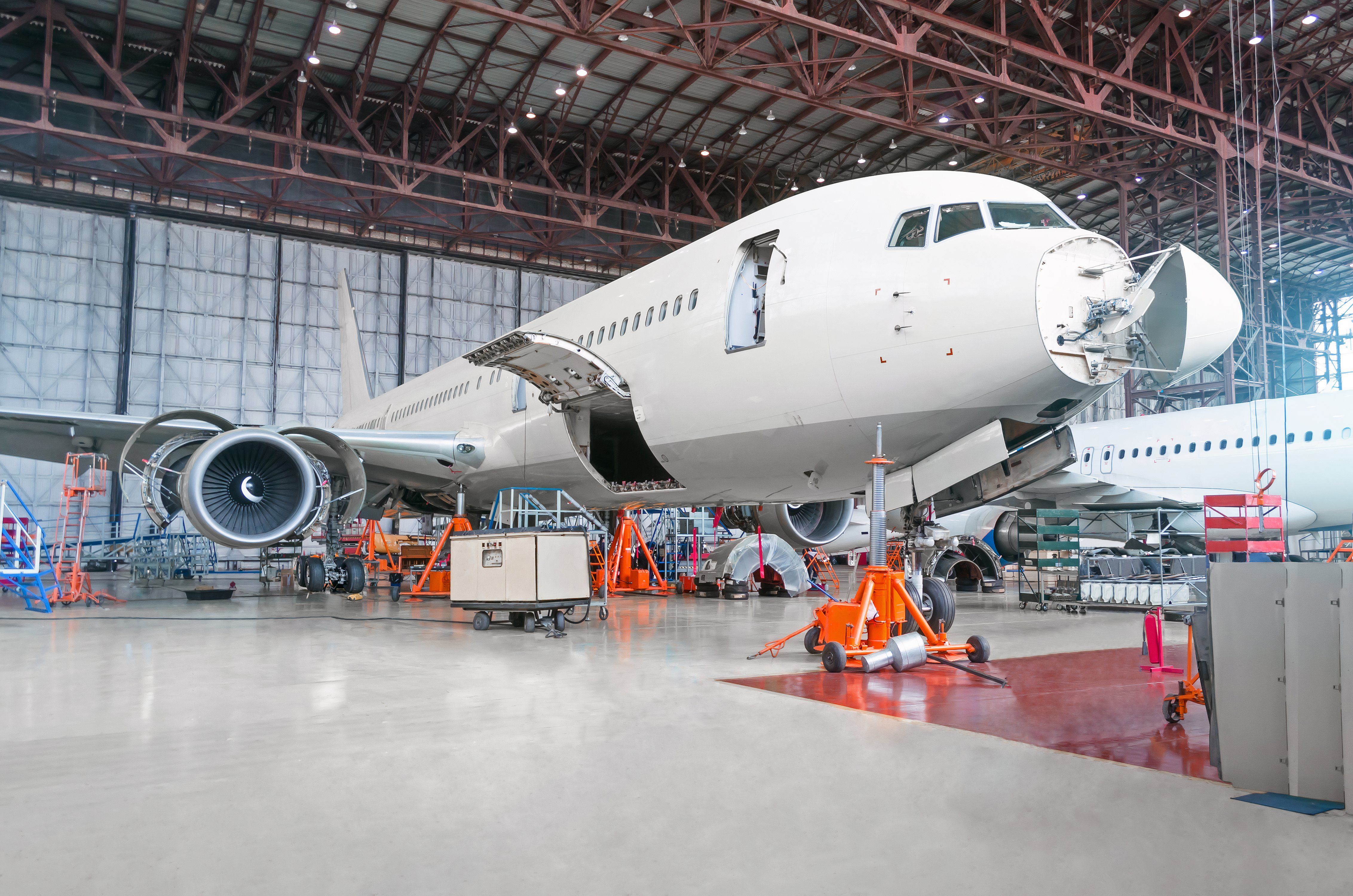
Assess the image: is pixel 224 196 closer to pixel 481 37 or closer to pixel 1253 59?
pixel 481 37

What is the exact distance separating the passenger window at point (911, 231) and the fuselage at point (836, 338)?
13mm

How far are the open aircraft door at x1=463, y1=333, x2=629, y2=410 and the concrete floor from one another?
3663 mm

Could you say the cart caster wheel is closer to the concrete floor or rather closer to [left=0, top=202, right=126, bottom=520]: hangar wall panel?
the concrete floor

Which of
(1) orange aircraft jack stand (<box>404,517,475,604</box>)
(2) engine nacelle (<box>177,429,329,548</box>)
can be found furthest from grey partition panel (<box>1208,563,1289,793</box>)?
(1) orange aircraft jack stand (<box>404,517,475,604</box>)

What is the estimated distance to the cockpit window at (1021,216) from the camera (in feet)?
21.3

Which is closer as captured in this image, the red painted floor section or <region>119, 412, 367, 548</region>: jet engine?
the red painted floor section

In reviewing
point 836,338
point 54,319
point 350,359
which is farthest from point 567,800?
point 54,319

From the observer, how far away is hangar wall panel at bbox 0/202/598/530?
86.2 feet

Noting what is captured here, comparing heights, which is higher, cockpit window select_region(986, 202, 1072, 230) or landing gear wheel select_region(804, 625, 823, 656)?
cockpit window select_region(986, 202, 1072, 230)

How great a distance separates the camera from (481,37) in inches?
816

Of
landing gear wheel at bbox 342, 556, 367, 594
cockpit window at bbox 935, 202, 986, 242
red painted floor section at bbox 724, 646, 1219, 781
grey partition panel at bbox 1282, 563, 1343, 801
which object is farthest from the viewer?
landing gear wheel at bbox 342, 556, 367, 594

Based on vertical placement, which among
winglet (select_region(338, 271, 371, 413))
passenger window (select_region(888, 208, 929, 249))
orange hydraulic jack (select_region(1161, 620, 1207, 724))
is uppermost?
winglet (select_region(338, 271, 371, 413))

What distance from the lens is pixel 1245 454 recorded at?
1631 centimetres

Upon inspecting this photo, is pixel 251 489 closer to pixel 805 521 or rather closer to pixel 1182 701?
pixel 805 521
